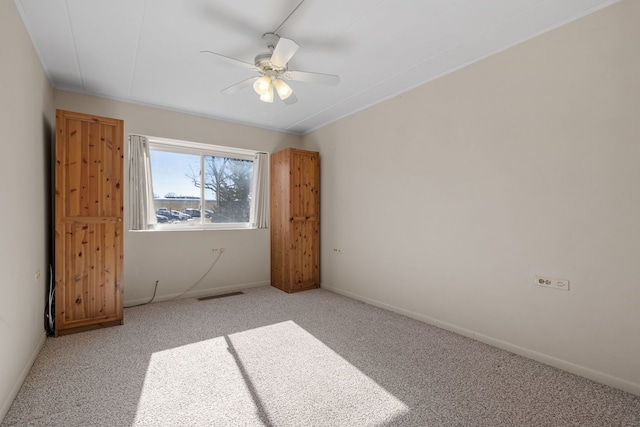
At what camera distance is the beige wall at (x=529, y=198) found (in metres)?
2.03

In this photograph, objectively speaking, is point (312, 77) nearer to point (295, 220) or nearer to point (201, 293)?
point (295, 220)

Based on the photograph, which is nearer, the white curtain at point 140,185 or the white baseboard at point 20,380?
A: the white baseboard at point 20,380

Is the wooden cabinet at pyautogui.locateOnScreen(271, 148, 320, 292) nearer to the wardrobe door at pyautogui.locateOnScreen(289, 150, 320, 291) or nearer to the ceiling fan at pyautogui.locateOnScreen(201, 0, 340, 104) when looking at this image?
the wardrobe door at pyautogui.locateOnScreen(289, 150, 320, 291)

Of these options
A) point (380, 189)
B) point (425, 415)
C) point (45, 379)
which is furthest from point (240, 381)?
point (380, 189)

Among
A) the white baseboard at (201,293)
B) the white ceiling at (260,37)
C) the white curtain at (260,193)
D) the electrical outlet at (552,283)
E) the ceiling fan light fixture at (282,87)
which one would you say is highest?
the white ceiling at (260,37)

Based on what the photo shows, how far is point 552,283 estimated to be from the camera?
2324mm

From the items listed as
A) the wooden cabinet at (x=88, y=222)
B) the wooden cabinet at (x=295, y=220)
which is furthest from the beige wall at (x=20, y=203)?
the wooden cabinet at (x=295, y=220)

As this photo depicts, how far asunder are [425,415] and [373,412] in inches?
→ 11.9

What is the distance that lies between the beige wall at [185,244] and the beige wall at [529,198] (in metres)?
2.10

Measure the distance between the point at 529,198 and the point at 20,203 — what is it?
154 inches

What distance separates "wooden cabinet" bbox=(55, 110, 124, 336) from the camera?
9.48 ft

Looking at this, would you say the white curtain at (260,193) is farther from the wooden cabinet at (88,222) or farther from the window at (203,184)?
the wooden cabinet at (88,222)

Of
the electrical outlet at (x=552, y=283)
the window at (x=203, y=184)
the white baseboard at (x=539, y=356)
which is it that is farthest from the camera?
the window at (x=203, y=184)

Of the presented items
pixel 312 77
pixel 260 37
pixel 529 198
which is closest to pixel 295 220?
pixel 312 77
